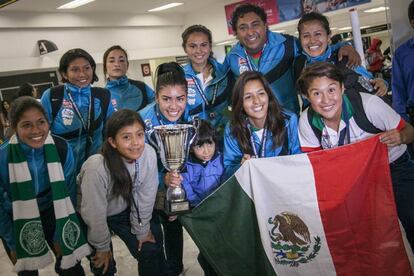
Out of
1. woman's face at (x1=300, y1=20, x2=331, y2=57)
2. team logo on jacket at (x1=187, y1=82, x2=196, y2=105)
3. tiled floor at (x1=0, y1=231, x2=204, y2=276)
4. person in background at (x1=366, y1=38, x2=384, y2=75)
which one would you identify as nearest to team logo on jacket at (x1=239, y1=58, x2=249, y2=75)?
team logo on jacket at (x1=187, y1=82, x2=196, y2=105)

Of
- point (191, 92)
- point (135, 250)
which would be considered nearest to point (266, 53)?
point (191, 92)

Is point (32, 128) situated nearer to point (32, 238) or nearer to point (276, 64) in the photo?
point (32, 238)

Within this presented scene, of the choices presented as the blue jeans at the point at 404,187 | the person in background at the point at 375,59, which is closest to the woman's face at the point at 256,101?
the blue jeans at the point at 404,187

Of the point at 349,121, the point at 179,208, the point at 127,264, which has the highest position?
the point at 349,121

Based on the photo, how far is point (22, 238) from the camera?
236cm

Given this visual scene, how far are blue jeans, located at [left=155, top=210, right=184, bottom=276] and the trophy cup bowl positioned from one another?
0.51 m

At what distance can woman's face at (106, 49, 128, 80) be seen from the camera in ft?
11.8

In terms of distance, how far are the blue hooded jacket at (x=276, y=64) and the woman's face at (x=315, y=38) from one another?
218 mm

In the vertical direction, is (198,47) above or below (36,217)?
above

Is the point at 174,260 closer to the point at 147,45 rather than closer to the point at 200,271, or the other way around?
the point at 200,271

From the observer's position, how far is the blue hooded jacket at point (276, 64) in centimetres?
290

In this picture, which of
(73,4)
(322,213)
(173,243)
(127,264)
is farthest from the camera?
(73,4)

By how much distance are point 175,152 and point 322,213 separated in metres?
0.93

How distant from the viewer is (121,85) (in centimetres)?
370
